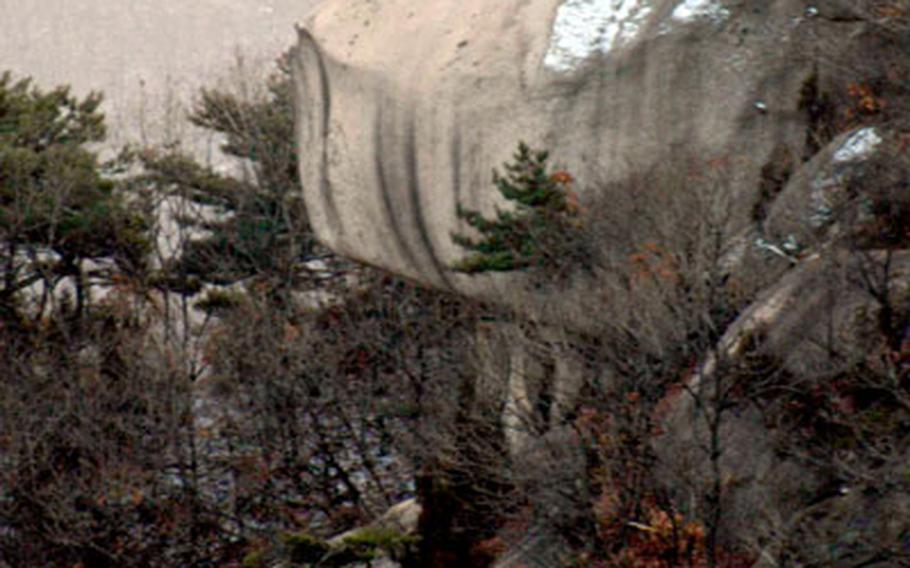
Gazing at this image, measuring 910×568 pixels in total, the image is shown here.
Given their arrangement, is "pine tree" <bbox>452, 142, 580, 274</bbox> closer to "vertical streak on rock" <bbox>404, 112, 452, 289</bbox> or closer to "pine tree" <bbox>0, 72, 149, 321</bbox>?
"vertical streak on rock" <bbox>404, 112, 452, 289</bbox>

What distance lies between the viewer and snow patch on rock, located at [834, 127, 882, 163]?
1432 cm

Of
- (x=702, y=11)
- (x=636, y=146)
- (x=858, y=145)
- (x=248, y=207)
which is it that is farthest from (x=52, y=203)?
(x=858, y=145)

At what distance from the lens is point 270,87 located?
32000 millimetres

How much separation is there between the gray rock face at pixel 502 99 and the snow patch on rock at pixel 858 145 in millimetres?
1430

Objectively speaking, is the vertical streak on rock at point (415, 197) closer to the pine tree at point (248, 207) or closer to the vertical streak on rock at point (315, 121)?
the vertical streak on rock at point (315, 121)

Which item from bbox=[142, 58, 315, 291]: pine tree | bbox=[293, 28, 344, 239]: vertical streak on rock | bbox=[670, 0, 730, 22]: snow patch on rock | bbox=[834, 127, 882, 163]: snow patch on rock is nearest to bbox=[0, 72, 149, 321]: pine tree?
bbox=[142, 58, 315, 291]: pine tree

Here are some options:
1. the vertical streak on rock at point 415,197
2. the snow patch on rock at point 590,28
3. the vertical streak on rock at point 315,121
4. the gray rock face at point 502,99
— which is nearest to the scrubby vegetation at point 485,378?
the gray rock face at point 502,99

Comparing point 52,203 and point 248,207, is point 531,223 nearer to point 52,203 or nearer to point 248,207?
point 52,203

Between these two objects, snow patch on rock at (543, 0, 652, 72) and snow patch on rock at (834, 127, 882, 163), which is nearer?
snow patch on rock at (834, 127, 882, 163)

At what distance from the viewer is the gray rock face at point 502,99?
1605 centimetres

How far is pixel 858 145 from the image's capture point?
14461 mm

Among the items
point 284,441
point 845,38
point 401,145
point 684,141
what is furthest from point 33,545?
point 845,38

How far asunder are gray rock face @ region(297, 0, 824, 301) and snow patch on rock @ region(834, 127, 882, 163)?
143 cm

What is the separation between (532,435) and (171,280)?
14.5 metres
